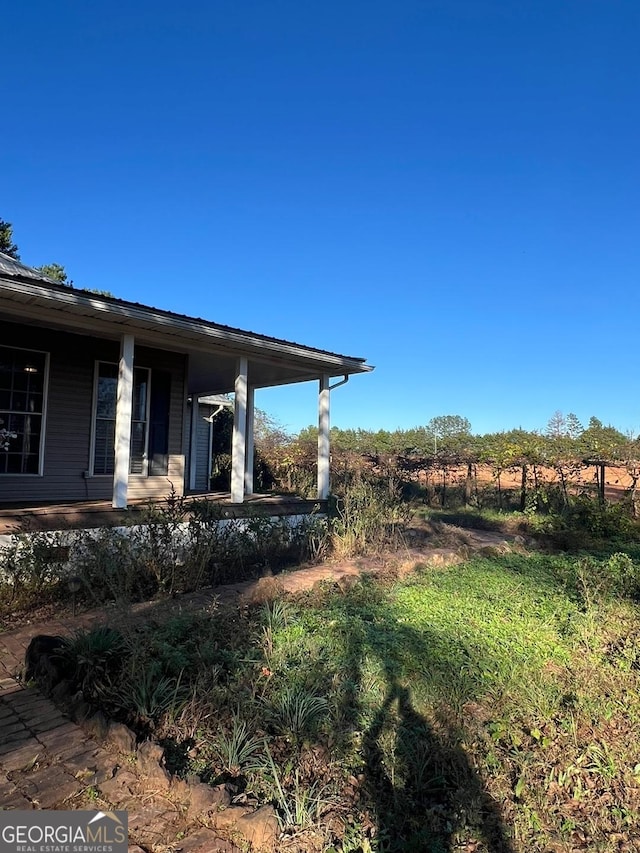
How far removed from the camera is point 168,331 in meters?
7.14

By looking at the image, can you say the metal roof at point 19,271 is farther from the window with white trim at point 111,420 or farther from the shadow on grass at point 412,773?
the shadow on grass at point 412,773

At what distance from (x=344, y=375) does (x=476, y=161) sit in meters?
5.92

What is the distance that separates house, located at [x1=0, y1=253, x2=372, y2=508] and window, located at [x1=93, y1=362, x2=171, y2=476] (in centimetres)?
2

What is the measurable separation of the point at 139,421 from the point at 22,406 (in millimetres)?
1760

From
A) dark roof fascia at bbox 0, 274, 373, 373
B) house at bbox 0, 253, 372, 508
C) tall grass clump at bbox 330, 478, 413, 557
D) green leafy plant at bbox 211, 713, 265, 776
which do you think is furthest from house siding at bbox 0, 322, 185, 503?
green leafy plant at bbox 211, 713, 265, 776

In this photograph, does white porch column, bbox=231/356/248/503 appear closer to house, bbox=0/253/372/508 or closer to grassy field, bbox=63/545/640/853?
house, bbox=0/253/372/508

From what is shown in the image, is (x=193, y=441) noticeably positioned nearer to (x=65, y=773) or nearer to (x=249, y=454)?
(x=249, y=454)

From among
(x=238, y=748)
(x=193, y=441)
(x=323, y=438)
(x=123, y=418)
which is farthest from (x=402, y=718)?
(x=193, y=441)

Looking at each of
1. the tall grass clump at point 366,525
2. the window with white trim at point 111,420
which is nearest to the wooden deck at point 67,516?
the window with white trim at point 111,420

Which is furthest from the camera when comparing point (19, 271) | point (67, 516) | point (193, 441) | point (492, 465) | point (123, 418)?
point (193, 441)

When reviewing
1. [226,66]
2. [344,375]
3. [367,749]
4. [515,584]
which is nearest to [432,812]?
[367,749]

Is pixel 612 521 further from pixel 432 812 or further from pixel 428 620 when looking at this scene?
pixel 432 812

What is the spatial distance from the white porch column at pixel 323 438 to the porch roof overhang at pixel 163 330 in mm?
377

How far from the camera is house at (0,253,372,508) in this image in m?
6.66
